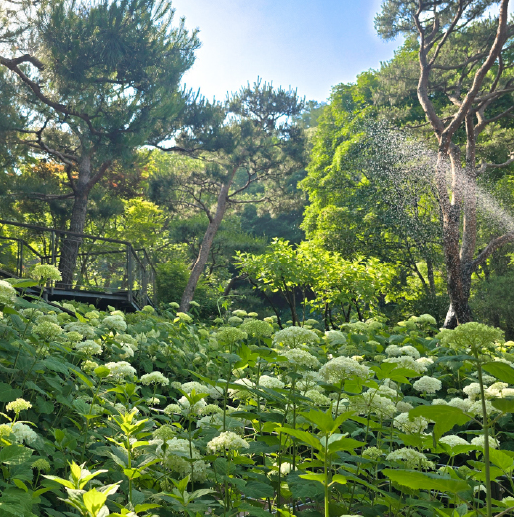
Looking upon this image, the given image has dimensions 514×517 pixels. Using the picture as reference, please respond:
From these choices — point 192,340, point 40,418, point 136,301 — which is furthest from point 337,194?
point 40,418

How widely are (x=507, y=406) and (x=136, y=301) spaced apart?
923 cm

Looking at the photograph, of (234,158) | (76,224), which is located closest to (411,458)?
(76,224)

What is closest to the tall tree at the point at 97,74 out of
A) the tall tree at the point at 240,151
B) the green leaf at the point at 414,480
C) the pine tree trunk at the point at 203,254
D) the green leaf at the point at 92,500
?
the tall tree at the point at 240,151

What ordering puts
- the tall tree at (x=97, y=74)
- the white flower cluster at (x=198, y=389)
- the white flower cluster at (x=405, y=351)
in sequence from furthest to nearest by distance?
the tall tree at (x=97, y=74) < the white flower cluster at (x=405, y=351) < the white flower cluster at (x=198, y=389)

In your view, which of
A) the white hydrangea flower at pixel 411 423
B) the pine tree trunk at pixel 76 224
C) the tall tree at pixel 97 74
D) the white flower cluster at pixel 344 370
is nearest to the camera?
the white flower cluster at pixel 344 370

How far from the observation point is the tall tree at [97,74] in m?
9.70

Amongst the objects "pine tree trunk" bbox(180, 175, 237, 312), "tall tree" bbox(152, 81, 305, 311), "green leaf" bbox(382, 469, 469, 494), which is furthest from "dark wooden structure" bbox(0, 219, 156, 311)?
"green leaf" bbox(382, 469, 469, 494)

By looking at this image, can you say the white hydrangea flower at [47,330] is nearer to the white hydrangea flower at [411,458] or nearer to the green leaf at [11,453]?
the green leaf at [11,453]

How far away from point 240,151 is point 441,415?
13.9 meters

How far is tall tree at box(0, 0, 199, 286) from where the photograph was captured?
9695 mm

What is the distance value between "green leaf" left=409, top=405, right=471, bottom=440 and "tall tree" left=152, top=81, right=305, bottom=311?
13.1 metres

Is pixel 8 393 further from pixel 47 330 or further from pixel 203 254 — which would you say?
pixel 203 254

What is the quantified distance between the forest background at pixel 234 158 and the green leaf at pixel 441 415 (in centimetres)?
705

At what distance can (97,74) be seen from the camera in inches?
397
